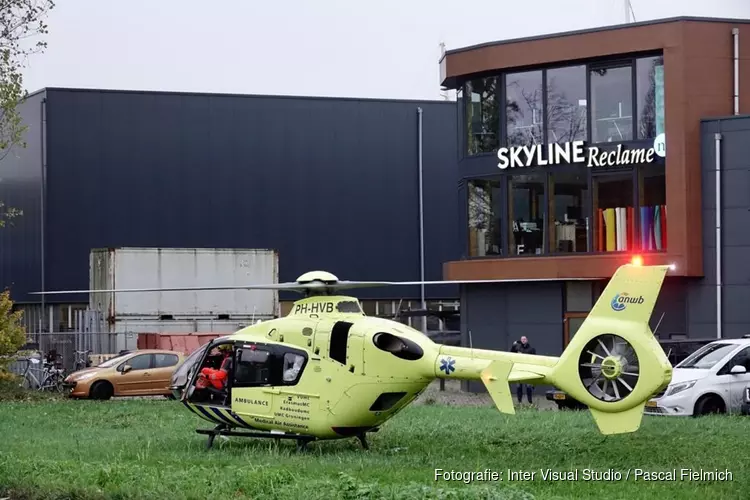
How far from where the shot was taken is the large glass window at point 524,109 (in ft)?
111

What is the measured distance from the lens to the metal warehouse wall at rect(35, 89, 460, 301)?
48.9m

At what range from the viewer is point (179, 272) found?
115 feet

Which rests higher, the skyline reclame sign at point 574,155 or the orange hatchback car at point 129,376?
the skyline reclame sign at point 574,155

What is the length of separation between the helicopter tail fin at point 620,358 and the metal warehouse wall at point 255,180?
3504cm

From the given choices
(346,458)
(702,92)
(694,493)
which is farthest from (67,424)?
(702,92)

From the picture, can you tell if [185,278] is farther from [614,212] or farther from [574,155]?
[614,212]

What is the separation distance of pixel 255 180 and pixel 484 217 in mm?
17856

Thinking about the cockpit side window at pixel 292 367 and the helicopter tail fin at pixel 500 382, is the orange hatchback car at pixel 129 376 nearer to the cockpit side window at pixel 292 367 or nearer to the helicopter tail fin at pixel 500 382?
the cockpit side window at pixel 292 367

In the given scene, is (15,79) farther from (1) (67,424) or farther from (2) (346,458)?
(2) (346,458)

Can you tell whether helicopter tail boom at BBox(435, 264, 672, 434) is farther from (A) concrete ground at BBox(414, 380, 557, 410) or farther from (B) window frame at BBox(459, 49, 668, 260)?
(B) window frame at BBox(459, 49, 668, 260)

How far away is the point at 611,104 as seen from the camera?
1299 inches

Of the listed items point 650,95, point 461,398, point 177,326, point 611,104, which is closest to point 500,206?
point 611,104

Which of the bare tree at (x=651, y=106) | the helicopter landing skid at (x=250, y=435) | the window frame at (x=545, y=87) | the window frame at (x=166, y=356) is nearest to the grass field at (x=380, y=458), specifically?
the helicopter landing skid at (x=250, y=435)

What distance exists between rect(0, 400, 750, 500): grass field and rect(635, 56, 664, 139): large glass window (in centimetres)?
1088
